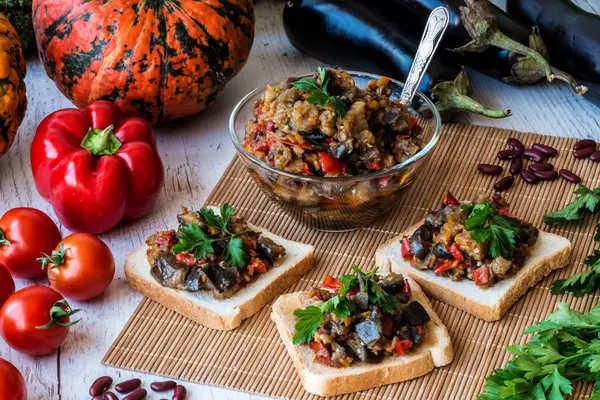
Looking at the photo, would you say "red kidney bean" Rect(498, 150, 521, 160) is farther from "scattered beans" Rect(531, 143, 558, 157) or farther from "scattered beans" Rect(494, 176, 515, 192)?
"scattered beans" Rect(494, 176, 515, 192)

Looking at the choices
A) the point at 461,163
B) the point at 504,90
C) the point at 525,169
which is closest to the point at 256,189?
the point at 461,163

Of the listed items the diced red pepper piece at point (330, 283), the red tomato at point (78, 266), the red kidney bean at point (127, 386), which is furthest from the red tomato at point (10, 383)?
the diced red pepper piece at point (330, 283)

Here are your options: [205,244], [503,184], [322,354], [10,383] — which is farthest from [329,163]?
[10,383]

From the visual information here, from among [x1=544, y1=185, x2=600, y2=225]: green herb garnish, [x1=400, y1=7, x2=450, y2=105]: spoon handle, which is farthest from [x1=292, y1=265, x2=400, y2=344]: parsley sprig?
[x1=400, y1=7, x2=450, y2=105]: spoon handle

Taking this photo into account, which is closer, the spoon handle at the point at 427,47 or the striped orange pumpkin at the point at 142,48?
the spoon handle at the point at 427,47

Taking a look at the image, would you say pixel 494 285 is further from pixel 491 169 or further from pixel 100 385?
pixel 100 385

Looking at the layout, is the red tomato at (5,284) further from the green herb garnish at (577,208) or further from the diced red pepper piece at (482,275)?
the green herb garnish at (577,208)
